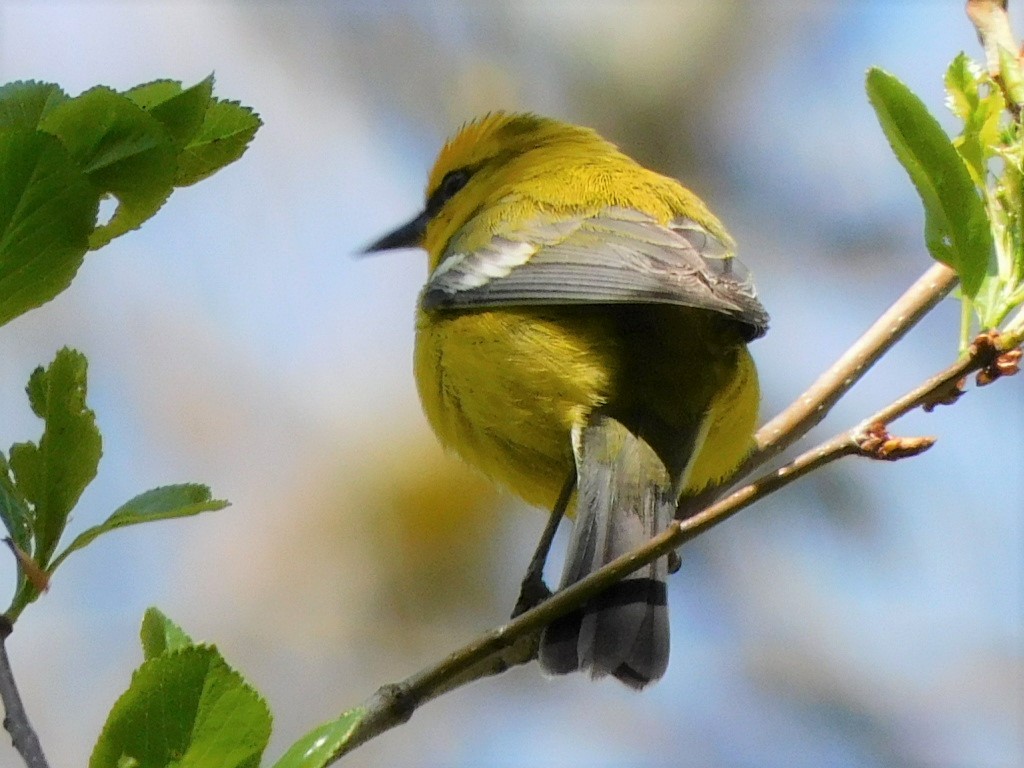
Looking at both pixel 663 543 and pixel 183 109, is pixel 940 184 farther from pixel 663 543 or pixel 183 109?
pixel 183 109

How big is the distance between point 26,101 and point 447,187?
296 centimetres

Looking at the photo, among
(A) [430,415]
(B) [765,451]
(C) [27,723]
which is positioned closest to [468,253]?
(A) [430,415]

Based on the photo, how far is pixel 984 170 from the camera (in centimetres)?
154

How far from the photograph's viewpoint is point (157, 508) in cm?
135

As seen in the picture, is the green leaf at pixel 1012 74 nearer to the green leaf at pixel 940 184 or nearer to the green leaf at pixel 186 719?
the green leaf at pixel 940 184

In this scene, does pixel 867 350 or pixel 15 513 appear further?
pixel 867 350

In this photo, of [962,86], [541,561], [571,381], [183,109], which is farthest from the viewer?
[541,561]

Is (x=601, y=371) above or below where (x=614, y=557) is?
above

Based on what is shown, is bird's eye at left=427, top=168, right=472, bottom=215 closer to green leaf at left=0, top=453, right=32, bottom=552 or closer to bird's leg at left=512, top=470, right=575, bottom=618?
bird's leg at left=512, top=470, right=575, bottom=618

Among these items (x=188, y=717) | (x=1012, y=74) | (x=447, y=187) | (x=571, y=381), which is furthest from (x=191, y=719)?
(x=447, y=187)

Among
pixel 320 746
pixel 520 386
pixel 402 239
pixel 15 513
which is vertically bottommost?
pixel 320 746

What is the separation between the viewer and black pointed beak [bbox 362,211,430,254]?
4109mm

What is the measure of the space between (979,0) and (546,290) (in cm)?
105

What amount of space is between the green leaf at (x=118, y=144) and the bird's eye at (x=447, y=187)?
2.86 m
